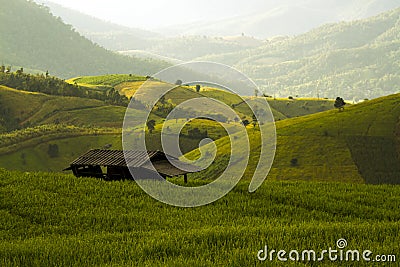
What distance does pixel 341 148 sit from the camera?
111 m

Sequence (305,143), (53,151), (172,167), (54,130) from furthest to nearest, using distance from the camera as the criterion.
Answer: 1. (54,130)
2. (53,151)
3. (305,143)
4. (172,167)

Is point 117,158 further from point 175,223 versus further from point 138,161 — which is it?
point 175,223

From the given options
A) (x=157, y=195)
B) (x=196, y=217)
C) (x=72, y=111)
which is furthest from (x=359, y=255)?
(x=72, y=111)

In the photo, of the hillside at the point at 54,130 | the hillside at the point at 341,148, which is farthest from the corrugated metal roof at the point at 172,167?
the hillside at the point at 54,130

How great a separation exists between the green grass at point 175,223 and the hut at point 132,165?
124 centimetres

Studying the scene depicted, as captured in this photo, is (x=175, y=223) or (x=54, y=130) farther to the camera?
(x=54, y=130)

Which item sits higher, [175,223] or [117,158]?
[117,158]

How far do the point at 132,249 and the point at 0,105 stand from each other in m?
185

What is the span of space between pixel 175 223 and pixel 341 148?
95.3 metres

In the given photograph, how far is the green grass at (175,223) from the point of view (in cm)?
1638

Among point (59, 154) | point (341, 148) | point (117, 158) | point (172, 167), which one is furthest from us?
point (59, 154)

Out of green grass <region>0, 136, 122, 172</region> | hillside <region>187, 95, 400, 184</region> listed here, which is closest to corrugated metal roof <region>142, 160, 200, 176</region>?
hillside <region>187, 95, 400, 184</region>

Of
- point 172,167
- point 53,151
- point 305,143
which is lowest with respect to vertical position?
point 172,167

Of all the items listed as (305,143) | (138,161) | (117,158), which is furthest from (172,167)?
(305,143)
